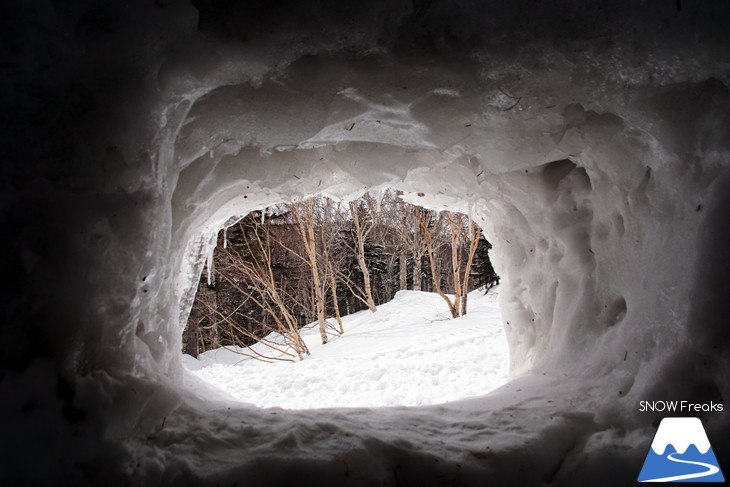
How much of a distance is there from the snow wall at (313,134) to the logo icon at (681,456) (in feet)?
0.13

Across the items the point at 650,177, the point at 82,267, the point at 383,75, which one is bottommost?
the point at 82,267

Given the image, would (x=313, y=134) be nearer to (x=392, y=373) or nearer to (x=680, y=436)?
(x=680, y=436)

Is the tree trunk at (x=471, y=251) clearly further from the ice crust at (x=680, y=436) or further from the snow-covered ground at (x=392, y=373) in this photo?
the ice crust at (x=680, y=436)

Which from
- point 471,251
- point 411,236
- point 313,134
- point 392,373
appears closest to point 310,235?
point 471,251

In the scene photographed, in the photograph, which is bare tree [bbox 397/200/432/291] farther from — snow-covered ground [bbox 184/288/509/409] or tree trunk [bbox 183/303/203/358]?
tree trunk [bbox 183/303/203/358]

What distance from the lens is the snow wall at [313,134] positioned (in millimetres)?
1225

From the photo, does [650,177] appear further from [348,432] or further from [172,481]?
[172,481]

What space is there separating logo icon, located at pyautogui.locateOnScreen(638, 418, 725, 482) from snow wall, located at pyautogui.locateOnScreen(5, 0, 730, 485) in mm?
41

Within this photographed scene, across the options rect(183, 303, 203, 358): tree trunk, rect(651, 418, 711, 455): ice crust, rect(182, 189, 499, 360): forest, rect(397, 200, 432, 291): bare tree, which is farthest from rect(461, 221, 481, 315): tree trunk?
rect(651, 418, 711, 455): ice crust

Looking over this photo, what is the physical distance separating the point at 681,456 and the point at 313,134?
2.19m

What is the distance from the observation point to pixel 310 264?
10312 mm

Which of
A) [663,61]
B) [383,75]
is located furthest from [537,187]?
[383,75]

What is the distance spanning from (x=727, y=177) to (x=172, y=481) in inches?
86.7

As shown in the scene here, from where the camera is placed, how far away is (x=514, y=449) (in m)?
1.49
